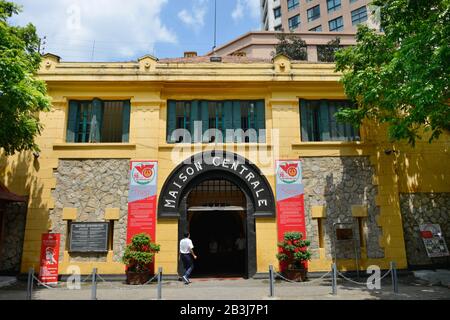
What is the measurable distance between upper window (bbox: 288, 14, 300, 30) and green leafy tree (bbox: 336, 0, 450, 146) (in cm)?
4309

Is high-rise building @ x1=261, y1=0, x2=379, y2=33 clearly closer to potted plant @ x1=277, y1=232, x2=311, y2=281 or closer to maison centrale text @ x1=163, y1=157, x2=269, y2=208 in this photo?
maison centrale text @ x1=163, y1=157, x2=269, y2=208

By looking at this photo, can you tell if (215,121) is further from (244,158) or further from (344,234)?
(344,234)

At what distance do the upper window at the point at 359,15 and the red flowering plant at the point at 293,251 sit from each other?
42.1 m

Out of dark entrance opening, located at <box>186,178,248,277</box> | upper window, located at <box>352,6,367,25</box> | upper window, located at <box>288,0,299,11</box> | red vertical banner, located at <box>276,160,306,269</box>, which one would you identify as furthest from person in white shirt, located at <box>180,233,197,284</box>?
upper window, located at <box>288,0,299,11</box>

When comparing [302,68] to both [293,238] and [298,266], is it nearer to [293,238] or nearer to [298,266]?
[293,238]

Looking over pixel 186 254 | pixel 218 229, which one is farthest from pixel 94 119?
pixel 218 229

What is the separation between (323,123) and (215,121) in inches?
188

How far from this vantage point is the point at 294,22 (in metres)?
53.9

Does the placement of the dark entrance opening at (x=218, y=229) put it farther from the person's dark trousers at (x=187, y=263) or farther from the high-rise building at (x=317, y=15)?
the high-rise building at (x=317, y=15)

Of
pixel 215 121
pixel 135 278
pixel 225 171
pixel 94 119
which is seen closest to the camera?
pixel 135 278

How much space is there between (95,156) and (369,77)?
1094cm

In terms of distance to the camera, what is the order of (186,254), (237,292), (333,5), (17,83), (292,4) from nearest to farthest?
(17,83) < (237,292) < (186,254) < (333,5) < (292,4)

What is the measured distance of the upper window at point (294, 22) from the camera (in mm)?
53469
